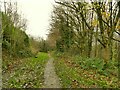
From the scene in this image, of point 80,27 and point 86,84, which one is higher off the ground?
point 80,27

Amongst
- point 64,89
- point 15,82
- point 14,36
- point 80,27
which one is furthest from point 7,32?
point 64,89

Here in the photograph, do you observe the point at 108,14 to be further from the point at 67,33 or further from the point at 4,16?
the point at 67,33

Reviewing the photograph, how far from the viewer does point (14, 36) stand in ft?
108

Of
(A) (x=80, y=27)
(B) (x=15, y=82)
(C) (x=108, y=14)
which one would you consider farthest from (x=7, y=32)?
(B) (x=15, y=82)

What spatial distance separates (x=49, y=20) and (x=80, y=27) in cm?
1042

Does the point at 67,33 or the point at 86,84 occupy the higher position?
the point at 67,33

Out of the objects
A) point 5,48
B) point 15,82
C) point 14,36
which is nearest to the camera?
point 15,82

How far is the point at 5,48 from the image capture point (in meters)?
30.1

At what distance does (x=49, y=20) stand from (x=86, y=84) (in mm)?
34731

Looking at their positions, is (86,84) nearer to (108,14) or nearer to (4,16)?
(108,14)

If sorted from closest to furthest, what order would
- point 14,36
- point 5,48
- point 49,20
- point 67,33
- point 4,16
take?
point 4,16 < point 5,48 < point 14,36 < point 67,33 < point 49,20

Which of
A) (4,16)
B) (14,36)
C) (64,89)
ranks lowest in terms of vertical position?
(64,89)

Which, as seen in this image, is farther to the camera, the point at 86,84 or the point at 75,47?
the point at 75,47

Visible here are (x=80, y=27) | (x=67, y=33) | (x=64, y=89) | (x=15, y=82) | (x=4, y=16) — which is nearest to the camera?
(x=64, y=89)
